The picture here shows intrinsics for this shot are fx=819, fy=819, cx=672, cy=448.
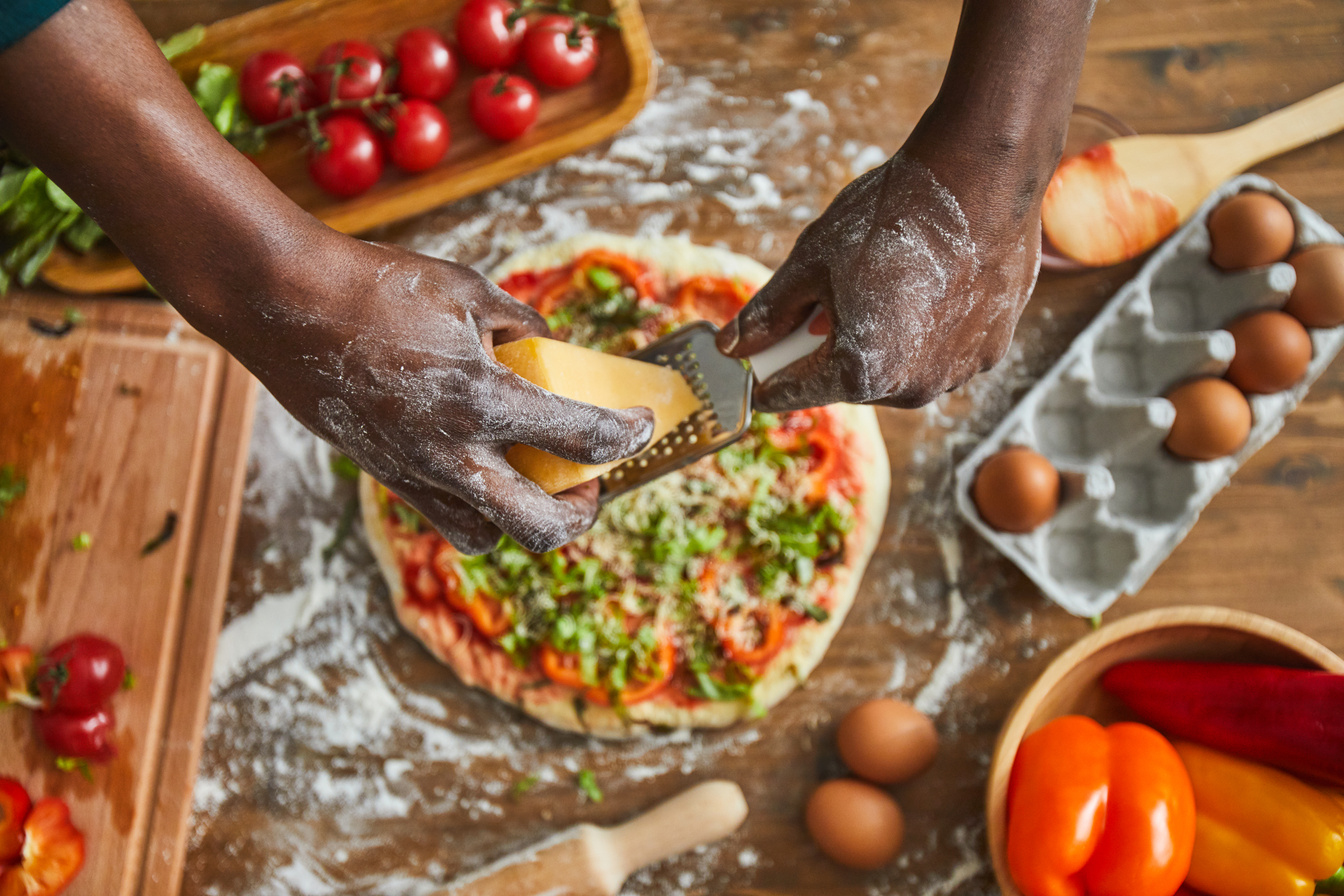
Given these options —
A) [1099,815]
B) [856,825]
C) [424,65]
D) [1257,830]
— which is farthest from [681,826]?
[424,65]

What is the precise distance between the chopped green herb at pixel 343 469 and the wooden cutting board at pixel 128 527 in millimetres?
256

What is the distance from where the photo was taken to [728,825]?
7.42 ft

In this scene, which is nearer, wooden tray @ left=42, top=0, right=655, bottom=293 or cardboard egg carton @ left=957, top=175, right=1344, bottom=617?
cardboard egg carton @ left=957, top=175, right=1344, bottom=617

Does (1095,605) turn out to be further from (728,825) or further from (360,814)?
(360,814)

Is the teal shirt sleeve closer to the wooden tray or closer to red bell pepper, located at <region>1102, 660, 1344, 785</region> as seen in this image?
the wooden tray

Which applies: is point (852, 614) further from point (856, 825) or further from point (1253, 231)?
point (1253, 231)

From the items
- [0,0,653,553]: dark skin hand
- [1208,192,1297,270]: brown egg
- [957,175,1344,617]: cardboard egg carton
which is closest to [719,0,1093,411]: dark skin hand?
[0,0,653,553]: dark skin hand

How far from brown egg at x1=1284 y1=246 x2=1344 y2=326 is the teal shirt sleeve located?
2.84 m

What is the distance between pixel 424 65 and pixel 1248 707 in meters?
2.83

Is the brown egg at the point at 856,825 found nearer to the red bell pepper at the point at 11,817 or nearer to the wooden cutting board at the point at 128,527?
the wooden cutting board at the point at 128,527

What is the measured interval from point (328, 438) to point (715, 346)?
0.87 m

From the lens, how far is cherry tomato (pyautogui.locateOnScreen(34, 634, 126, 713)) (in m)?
2.18

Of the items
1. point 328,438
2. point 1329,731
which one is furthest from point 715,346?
point 1329,731

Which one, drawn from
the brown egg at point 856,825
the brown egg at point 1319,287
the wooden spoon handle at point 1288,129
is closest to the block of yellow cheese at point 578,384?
the brown egg at point 856,825
